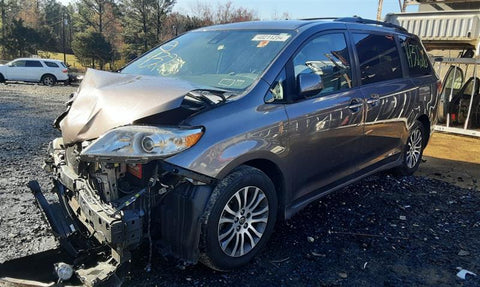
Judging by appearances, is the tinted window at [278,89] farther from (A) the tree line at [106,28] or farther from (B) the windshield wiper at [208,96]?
(A) the tree line at [106,28]

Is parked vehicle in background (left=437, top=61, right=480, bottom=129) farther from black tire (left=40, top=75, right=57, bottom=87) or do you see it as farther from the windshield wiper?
black tire (left=40, top=75, right=57, bottom=87)

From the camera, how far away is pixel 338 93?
3662 millimetres

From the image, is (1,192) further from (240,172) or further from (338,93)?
(338,93)

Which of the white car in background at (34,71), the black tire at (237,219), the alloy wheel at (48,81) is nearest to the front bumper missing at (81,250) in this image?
the black tire at (237,219)

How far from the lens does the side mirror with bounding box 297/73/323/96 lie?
10.3 feet

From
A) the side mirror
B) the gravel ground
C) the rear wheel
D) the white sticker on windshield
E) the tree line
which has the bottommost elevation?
the gravel ground

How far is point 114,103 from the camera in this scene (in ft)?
8.77

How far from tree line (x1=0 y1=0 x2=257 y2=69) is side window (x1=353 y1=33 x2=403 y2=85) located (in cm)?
2844

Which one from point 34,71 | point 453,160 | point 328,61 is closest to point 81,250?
point 328,61

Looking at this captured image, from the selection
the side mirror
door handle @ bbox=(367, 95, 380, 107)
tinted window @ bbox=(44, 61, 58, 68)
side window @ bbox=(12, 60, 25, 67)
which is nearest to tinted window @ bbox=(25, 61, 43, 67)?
side window @ bbox=(12, 60, 25, 67)

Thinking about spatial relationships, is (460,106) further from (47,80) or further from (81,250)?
(47,80)

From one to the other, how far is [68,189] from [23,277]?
687 mm

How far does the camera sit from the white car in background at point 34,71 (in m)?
22.1

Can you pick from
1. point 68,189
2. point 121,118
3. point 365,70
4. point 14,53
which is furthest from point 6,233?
point 14,53
